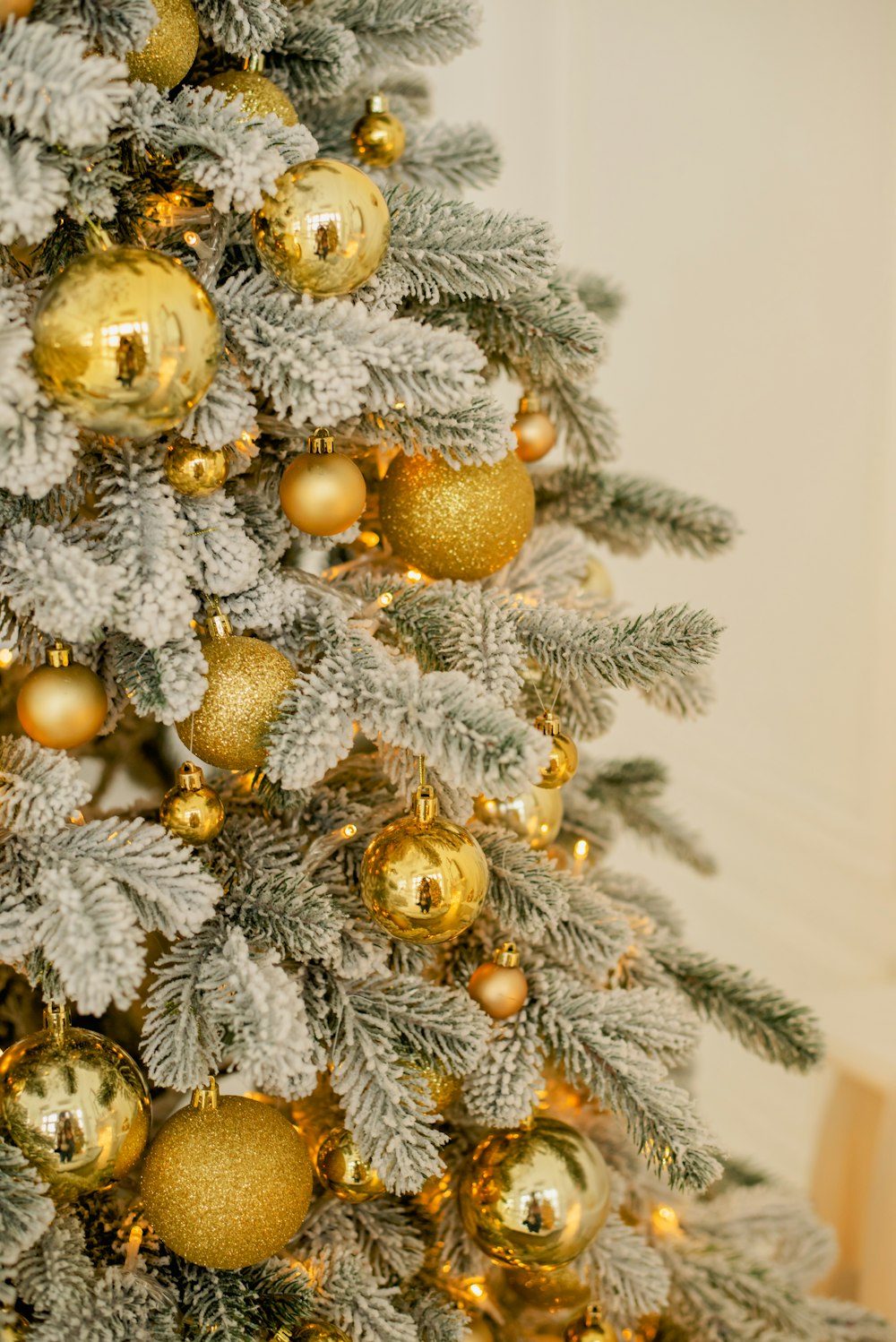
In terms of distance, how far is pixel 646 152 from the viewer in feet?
4.90

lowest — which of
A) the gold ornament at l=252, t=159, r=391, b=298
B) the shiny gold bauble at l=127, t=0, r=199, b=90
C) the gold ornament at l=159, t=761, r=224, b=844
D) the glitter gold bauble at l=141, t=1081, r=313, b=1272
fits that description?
the glitter gold bauble at l=141, t=1081, r=313, b=1272

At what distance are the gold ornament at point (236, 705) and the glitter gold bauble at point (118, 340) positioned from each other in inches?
4.6

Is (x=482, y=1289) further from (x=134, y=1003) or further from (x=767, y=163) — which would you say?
(x=767, y=163)

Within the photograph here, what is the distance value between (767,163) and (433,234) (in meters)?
1.22

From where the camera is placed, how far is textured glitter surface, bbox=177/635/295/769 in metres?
0.46

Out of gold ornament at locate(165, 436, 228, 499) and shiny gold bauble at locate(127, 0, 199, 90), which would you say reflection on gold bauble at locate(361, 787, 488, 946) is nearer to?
gold ornament at locate(165, 436, 228, 499)

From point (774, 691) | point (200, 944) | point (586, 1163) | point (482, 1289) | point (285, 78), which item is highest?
point (285, 78)

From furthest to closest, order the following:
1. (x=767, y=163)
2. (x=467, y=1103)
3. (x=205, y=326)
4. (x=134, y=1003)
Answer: (x=767, y=163)
(x=134, y=1003)
(x=467, y=1103)
(x=205, y=326)

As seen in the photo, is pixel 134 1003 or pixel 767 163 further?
pixel 767 163

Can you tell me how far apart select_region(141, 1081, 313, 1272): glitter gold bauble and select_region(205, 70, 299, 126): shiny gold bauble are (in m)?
0.47

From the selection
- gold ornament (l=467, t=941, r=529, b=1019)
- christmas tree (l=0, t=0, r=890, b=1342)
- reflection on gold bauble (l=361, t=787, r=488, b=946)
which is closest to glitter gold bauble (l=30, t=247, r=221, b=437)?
christmas tree (l=0, t=0, r=890, b=1342)

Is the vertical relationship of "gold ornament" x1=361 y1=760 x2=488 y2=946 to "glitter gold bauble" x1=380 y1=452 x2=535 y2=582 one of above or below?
below

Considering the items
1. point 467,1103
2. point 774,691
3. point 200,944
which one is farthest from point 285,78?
point 774,691

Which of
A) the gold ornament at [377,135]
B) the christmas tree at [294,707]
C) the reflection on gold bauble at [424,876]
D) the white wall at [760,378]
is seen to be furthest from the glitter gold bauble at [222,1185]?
the white wall at [760,378]
